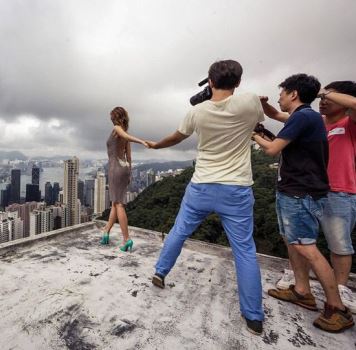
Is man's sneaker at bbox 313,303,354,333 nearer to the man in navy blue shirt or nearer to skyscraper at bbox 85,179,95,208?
the man in navy blue shirt

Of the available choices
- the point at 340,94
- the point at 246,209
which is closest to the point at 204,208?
the point at 246,209

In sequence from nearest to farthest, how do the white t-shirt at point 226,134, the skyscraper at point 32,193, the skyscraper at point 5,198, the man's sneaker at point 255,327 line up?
the man's sneaker at point 255,327
the white t-shirt at point 226,134
the skyscraper at point 5,198
the skyscraper at point 32,193

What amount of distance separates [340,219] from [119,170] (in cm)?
247

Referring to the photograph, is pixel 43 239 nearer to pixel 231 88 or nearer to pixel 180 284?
pixel 180 284

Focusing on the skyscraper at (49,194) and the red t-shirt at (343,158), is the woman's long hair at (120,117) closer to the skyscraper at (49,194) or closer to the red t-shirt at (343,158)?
the red t-shirt at (343,158)

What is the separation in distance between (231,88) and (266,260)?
83.0 inches

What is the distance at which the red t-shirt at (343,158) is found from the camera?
203 cm

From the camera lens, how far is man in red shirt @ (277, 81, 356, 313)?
1990 millimetres

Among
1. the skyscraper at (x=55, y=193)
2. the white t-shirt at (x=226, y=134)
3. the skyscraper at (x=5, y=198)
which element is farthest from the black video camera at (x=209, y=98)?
the skyscraper at (x=5, y=198)

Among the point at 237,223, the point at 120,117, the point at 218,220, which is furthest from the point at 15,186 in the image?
the point at 237,223

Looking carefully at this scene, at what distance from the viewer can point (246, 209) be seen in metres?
1.76

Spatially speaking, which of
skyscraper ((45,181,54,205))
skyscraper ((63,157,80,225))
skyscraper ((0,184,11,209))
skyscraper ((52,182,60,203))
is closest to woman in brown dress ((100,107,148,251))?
skyscraper ((63,157,80,225))

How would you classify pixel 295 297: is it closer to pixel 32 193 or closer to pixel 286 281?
pixel 286 281

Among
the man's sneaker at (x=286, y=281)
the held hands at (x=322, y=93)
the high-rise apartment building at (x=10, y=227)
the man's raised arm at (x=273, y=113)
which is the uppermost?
the held hands at (x=322, y=93)
